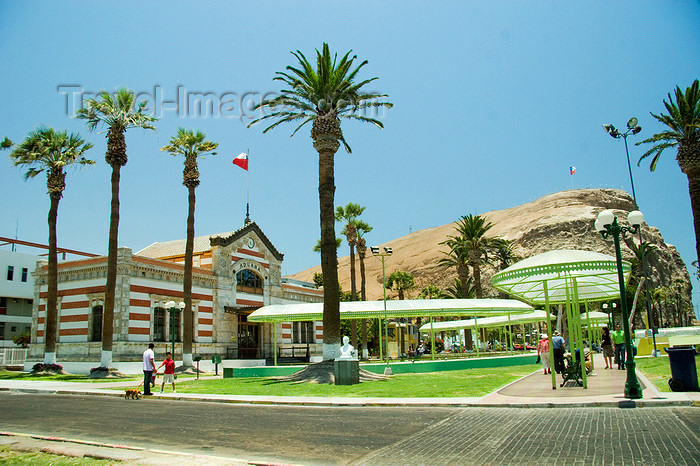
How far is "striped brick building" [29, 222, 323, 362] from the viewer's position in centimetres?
3173

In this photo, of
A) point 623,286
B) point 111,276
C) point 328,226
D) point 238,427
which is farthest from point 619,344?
point 111,276

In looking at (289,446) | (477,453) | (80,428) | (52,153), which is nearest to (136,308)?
(52,153)

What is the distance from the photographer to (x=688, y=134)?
3117cm

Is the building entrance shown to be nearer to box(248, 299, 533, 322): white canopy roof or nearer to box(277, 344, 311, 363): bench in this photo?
box(277, 344, 311, 363): bench

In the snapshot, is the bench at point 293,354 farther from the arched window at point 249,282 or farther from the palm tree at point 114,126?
the palm tree at point 114,126

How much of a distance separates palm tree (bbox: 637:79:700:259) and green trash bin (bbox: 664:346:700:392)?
1972 cm

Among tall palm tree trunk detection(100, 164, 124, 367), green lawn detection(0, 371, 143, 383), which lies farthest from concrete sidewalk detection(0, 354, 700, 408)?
tall palm tree trunk detection(100, 164, 124, 367)

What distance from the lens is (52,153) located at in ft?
106

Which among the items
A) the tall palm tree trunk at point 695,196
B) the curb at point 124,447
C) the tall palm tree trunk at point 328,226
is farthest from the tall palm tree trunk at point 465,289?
the curb at point 124,447

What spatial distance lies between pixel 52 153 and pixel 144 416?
25.6 meters

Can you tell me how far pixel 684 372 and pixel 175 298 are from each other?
29979 millimetres

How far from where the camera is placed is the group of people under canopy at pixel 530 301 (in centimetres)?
1459

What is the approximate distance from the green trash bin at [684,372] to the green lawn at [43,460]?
41.9 feet

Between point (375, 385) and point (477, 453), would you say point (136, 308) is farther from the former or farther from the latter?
point (477, 453)
